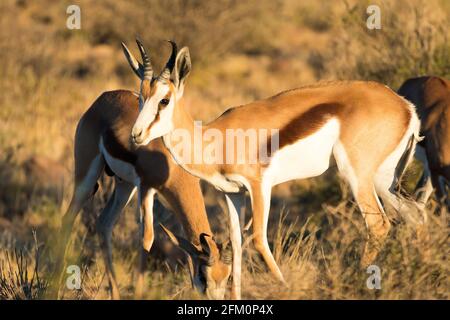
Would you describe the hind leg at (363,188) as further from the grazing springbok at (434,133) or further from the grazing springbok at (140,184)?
the grazing springbok at (434,133)

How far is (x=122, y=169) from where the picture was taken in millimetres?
8414

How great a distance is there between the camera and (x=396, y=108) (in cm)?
759

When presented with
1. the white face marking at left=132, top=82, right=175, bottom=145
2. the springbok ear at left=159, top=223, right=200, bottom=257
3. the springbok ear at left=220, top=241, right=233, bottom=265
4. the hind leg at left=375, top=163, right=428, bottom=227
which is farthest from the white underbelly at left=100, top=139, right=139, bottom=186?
the hind leg at left=375, top=163, right=428, bottom=227

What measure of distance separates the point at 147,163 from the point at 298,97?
154cm

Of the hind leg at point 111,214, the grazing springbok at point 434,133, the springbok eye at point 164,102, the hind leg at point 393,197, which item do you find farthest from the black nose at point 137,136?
the grazing springbok at point 434,133

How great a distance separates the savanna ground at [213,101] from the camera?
6.59 metres

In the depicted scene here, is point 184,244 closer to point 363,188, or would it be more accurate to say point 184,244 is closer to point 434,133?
point 363,188

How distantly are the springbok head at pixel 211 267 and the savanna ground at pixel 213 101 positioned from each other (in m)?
0.22

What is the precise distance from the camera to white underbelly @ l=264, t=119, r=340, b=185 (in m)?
7.36

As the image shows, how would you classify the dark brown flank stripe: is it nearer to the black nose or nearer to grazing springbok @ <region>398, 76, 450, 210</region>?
the black nose

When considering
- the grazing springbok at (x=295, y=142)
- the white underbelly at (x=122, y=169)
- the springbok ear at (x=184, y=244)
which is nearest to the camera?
the grazing springbok at (x=295, y=142)
